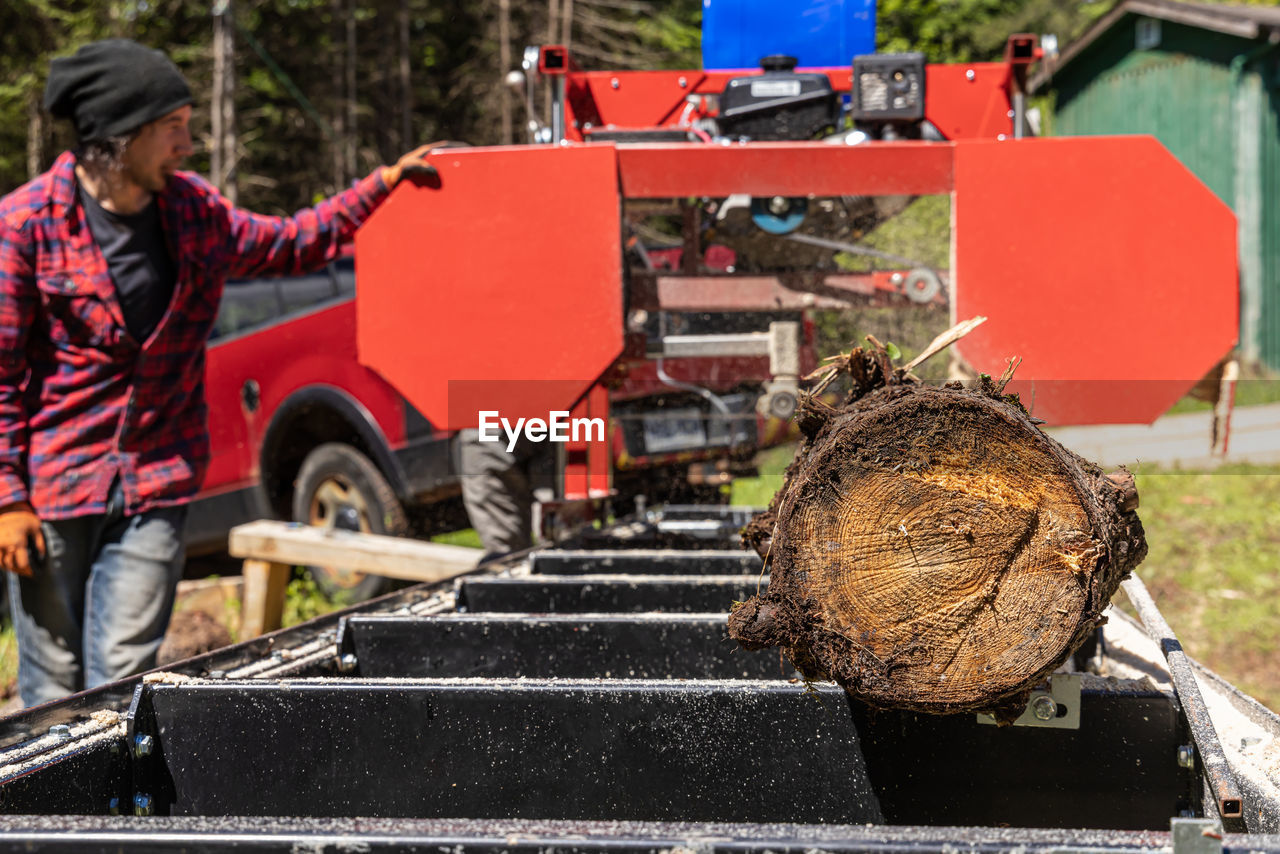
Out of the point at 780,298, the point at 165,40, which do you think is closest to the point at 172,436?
the point at 780,298

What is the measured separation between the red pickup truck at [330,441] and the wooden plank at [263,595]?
621mm

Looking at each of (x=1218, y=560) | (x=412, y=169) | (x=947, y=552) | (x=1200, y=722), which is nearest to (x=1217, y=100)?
(x=1218, y=560)

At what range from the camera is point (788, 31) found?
13.9 ft

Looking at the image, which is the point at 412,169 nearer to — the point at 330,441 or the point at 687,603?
the point at 687,603

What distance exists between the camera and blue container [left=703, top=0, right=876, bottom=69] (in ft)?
13.7

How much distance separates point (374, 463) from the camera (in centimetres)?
571

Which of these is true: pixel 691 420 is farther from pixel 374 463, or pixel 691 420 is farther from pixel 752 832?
pixel 752 832

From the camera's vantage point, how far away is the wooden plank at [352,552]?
4449mm

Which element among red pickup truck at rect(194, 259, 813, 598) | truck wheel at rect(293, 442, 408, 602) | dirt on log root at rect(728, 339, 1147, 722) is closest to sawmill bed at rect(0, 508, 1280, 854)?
dirt on log root at rect(728, 339, 1147, 722)

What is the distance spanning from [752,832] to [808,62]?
11.1 feet

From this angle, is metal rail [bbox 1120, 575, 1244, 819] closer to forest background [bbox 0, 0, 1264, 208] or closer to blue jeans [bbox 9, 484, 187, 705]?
blue jeans [bbox 9, 484, 187, 705]

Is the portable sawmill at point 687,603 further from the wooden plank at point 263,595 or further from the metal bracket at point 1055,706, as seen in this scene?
the wooden plank at point 263,595

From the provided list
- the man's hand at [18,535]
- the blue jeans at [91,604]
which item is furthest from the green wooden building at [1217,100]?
the man's hand at [18,535]

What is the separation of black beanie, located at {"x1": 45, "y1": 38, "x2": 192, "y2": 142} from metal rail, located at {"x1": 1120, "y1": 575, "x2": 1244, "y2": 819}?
266cm
